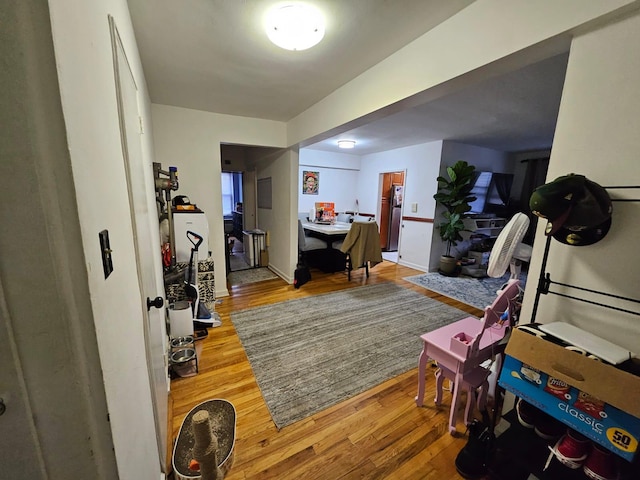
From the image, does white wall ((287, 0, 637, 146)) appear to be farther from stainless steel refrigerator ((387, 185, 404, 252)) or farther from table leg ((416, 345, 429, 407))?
stainless steel refrigerator ((387, 185, 404, 252))

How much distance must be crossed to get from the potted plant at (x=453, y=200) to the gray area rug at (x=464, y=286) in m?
0.29

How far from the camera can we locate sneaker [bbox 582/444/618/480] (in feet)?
3.00

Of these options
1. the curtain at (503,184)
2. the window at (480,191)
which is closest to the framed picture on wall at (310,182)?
the window at (480,191)

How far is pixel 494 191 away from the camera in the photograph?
491 cm

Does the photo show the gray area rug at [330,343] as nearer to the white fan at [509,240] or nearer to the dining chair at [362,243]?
the dining chair at [362,243]

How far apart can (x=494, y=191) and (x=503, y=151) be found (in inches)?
39.8

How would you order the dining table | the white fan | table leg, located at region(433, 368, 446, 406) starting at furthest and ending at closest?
the dining table, table leg, located at region(433, 368, 446, 406), the white fan

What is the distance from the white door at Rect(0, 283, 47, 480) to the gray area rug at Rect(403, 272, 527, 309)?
3745 mm

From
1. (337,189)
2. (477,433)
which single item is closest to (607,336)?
(477,433)

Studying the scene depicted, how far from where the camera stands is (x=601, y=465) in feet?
3.03

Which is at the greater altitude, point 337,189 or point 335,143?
point 335,143

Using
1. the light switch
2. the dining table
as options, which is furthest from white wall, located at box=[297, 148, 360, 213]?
the light switch

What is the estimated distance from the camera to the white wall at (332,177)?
5.42 meters

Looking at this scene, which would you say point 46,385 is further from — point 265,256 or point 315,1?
point 265,256
